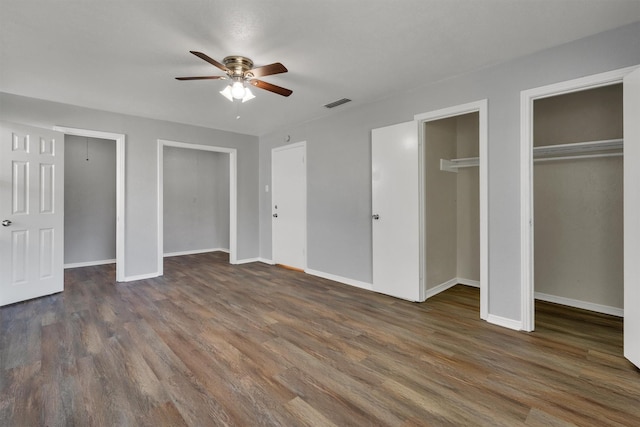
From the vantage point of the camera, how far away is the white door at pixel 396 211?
3490mm

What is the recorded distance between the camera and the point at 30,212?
3592 millimetres

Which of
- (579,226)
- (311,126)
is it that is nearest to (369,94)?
(311,126)

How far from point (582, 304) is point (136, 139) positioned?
244 inches

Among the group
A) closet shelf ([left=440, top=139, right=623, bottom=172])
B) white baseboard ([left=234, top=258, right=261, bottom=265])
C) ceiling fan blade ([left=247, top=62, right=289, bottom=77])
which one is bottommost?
white baseboard ([left=234, top=258, right=261, bottom=265])

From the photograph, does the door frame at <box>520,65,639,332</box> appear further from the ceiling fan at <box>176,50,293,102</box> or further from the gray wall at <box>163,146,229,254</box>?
the gray wall at <box>163,146,229,254</box>

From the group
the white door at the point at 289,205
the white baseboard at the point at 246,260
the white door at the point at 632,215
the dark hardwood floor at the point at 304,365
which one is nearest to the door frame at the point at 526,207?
the dark hardwood floor at the point at 304,365

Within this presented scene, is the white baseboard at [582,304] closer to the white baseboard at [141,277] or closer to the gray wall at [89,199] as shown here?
→ the white baseboard at [141,277]

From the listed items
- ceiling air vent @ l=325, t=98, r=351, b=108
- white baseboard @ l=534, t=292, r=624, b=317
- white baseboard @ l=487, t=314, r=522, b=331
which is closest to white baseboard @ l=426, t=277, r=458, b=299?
white baseboard @ l=487, t=314, r=522, b=331

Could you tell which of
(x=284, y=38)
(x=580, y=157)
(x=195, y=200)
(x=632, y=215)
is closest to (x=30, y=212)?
(x=195, y=200)

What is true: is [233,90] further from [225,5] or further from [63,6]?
[63,6]

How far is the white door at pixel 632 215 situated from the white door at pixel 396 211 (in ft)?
5.58

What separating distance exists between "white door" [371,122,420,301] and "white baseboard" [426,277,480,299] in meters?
0.39

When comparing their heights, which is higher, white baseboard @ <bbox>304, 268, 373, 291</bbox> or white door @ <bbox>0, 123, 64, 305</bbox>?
white door @ <bbox>0, 123, 64, 305</bbox>

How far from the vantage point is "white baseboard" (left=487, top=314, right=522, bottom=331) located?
8.95ft
